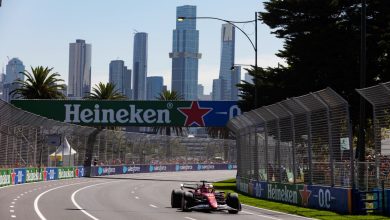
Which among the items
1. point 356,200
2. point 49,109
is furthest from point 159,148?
point 356,200

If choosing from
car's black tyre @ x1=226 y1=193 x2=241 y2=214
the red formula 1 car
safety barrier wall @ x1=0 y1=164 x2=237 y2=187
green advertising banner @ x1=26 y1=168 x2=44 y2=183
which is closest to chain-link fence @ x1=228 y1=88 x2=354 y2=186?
car's black tyre @ x1=226 y1=193 x2=241 y2=214

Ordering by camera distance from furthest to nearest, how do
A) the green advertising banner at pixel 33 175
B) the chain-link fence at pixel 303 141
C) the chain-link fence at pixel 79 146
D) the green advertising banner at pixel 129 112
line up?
the green advertising banner at pixel 129 112, the green advertising banner at pixel 33 175, the chain-link fence at pixel 79 146, the chain-link fence at pixel 303 141

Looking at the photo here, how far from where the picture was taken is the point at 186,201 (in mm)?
27172

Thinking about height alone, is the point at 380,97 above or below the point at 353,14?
below

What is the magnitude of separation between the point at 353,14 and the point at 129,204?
21.3 meters

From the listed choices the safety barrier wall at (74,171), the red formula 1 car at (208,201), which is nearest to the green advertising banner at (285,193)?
the red formula 1 car at (208,201)

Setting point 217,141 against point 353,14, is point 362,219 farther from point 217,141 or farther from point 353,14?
point 217,141

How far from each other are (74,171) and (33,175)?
41.1ft

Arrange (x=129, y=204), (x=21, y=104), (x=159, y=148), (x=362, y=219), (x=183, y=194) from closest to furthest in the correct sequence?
(x=362, y=219), (x=183, y=194), (x=129, y=204), (x=21, y=104), (x=159, y=148)

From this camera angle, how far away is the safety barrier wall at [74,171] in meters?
49.6

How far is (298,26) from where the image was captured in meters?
48.1

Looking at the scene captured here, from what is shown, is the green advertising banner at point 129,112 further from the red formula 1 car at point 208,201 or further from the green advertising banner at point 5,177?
the red formula 1 car at point 208,201

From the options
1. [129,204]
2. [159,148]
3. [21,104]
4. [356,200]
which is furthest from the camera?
[159,148]

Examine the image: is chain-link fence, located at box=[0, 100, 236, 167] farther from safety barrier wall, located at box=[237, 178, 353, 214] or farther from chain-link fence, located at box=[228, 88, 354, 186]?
safety barrier wall, located at box=[237, 178, 353, 214]
